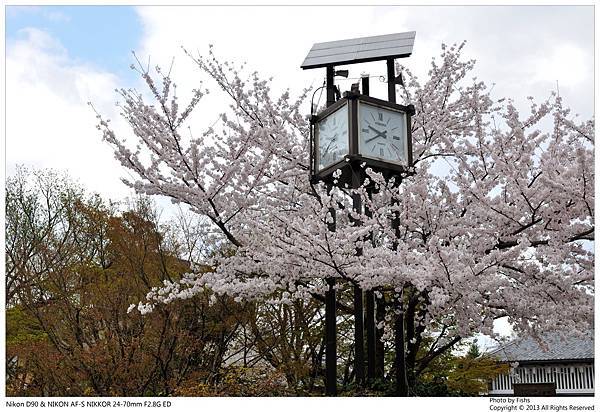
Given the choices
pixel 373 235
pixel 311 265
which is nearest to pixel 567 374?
pixel 373 235

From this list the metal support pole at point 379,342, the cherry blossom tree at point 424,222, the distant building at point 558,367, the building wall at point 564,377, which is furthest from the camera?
the building wall at point 564,377

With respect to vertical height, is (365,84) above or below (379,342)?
above

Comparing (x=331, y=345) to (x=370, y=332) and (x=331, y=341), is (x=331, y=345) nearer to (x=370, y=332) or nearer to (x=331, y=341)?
(x=331, y=341)

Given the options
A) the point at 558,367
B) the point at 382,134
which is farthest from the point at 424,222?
the point at 558,367

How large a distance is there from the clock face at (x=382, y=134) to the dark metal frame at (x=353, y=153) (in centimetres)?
3

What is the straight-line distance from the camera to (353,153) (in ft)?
15.7

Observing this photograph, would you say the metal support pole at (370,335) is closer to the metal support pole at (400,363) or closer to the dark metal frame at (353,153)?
the metal support pole at (400,363)

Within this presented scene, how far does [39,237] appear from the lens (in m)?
10.6

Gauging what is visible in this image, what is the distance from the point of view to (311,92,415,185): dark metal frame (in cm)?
480

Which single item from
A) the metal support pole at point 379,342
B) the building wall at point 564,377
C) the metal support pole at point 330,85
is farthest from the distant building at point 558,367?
the metal support pole at point 330,85

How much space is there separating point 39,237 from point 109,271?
3.81 metres

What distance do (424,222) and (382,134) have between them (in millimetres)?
726

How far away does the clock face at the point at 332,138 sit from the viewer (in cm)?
494
